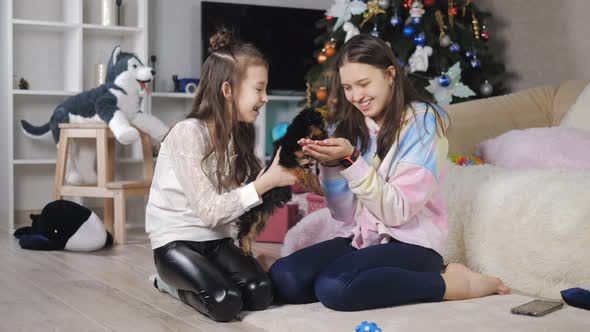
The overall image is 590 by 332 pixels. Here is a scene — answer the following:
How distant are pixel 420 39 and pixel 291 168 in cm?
219

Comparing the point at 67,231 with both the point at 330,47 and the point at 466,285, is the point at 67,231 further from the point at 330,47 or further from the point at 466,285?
the point at 466,285

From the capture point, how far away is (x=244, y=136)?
2.24 meters

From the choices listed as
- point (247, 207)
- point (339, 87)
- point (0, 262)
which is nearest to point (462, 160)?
point (339, 87)

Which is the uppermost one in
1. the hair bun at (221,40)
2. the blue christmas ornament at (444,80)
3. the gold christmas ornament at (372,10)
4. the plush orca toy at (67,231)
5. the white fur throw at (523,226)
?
the gold christmas ornament at (372,10)

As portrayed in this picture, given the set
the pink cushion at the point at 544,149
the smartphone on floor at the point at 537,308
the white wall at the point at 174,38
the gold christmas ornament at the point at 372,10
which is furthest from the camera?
the white wall at the point at 174,38

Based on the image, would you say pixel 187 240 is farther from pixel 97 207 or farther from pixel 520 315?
pixel 97 207

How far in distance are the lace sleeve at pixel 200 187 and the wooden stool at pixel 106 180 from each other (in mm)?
1557

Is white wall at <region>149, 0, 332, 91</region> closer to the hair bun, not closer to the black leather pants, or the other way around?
the hair bun

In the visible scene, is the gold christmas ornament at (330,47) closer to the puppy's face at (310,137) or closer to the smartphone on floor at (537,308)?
the puppy's face at (310,137)

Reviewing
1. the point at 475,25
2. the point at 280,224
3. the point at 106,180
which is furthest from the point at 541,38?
the point at 106,180

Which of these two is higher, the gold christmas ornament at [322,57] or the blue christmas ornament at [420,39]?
the blue christmas ornament at [420,39]

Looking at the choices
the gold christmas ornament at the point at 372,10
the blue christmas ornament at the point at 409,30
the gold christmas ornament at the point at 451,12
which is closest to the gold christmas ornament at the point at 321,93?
the gold christmas ornament at the point at 372,10

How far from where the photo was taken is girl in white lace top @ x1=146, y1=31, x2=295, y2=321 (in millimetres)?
2049

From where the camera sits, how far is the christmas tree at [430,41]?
4.02 m
